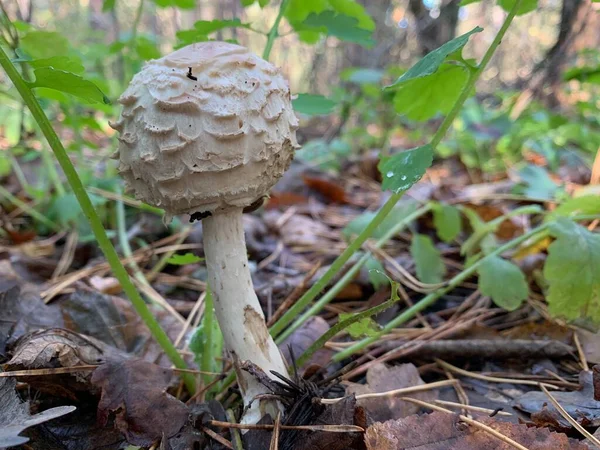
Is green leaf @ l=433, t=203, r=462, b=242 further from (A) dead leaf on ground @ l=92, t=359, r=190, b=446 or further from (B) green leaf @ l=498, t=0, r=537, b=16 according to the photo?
(A) dead leaf on ground @ l=92, t=359, r=190, b=446

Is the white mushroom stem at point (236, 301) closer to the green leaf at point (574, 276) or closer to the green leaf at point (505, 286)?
the green leaf at point (505, 286)

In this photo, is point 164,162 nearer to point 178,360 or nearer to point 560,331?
point 178,360

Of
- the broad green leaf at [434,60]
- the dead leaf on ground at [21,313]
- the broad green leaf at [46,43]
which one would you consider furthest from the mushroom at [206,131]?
the broad green leaf at [46,43]

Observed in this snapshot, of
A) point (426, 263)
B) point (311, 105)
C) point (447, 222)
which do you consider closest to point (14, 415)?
point (311, 105)

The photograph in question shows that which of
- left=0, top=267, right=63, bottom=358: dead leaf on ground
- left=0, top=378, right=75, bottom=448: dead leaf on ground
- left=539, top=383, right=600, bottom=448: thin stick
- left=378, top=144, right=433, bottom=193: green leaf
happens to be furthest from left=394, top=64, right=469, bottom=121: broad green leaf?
left=0, top=267, right=63, bottom=358: dead leaf on ground

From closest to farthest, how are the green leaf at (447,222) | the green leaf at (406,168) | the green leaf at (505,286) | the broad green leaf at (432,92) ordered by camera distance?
the green leaf at (406,168) < the broad green leaf at (432,92) < the green leaf at (505,286) < the green leaf at (447,222)

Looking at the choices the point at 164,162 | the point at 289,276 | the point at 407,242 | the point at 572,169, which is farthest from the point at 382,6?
the point at 164,162
